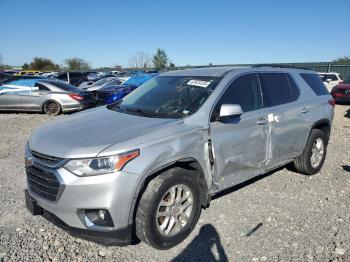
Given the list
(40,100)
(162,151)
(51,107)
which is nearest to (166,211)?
(162,151)

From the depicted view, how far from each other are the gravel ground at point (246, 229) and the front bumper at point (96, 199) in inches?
18.8

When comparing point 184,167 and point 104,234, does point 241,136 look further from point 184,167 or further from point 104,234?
point 104,234

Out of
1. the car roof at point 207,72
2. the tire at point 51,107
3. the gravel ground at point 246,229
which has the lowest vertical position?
the gravel ground at point 246,229

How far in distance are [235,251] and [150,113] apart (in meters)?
1.79

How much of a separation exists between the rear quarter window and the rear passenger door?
0.45 metres

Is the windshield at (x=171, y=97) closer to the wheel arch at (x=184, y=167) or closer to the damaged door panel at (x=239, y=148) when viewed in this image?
the damaged door panel at (x=239, y=148)

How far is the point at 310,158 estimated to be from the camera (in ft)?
17.7

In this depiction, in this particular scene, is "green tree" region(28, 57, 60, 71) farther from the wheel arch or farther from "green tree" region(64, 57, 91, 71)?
the wheel arch

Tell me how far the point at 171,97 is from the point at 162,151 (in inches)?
45.1

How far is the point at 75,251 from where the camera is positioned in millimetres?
3258

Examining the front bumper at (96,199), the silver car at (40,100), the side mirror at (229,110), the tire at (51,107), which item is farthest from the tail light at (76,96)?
the front bumper at (96,199)

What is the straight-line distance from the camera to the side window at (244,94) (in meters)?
3.87

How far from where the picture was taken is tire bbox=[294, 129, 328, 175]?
17.3 ft

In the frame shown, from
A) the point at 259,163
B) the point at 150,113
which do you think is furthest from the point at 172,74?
the point at 259,163
